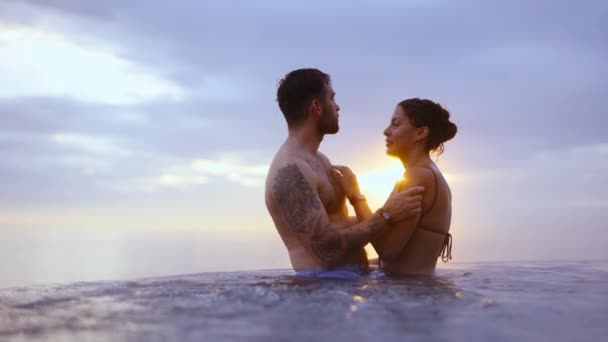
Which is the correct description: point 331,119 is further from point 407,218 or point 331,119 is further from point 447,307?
point 447,307

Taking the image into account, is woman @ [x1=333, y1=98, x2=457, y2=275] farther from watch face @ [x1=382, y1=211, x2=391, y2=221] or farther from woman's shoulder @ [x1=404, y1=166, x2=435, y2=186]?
watch face @ [x1=382, y1=211, x2=391, y2=221]

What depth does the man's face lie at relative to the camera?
9.03m

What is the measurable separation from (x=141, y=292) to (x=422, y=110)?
4.33 meters

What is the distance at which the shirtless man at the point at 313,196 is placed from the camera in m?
8.09

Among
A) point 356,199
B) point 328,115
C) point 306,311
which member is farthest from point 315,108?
point 306,311

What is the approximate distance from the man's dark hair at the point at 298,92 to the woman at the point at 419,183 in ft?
3.08

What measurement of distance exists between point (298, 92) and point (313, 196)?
1.68 metres

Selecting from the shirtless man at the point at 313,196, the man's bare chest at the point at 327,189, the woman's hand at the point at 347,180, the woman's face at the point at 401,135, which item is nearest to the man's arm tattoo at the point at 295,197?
the shirtless man at the point at 313,196

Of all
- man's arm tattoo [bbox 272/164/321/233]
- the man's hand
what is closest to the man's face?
man's arm tattoo [bbox 272/164/321/233]

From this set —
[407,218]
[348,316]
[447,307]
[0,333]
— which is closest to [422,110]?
[407,218]

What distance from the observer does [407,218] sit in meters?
8.25

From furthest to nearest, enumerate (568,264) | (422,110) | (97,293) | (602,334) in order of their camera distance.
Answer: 1. (568,264)
2. (422,110)
3. (97,293)
4. (602,334)

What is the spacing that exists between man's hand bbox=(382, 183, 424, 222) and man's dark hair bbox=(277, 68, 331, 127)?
1.73 meters

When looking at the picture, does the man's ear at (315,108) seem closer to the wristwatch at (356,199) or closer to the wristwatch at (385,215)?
the wristwatch at (356,199)
